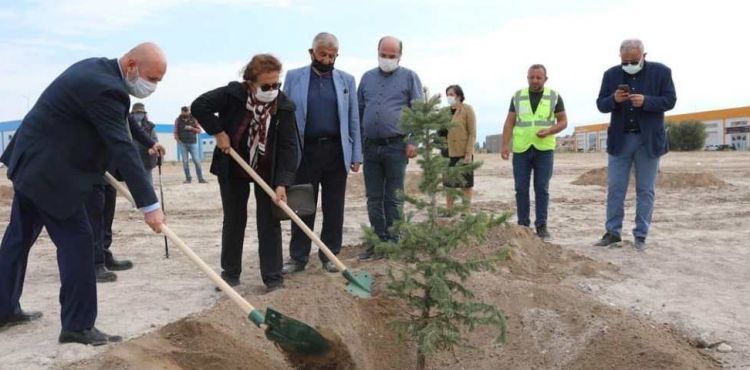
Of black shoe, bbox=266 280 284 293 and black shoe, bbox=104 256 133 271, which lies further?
black shoe, bbox=104 256 133 271

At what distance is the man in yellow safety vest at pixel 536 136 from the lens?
708 cm

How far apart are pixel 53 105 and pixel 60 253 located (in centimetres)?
84

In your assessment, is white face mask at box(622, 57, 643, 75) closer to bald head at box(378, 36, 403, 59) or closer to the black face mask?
bald head at box(378, 36, 403, 59)

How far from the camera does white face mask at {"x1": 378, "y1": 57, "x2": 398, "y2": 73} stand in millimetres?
5758

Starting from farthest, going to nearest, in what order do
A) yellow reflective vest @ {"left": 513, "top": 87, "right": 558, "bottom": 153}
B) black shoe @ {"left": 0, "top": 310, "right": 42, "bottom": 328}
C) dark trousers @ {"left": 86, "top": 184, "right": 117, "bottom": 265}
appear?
yellow reflective vest @ {"left": 513, "top": 87, "right": 558, "bottom": 153}
dark trousers @ {"left": 86, "top": 184, "right": 117, "bottom": 265}
black shoe @ {"left": 0, "top": 310, "right": 42, "bottom": 328}

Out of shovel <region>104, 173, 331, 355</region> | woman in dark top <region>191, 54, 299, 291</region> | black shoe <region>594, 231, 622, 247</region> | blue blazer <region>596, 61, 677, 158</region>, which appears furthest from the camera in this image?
black shoe <region>594, 231, 622, 247</region>

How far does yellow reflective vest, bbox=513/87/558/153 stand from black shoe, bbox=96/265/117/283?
13.8 feet

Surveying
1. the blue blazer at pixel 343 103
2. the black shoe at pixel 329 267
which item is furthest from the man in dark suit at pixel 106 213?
the black shoe at pixel 329 267

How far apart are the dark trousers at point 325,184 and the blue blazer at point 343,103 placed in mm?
97

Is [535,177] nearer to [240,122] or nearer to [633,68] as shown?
[633,68]

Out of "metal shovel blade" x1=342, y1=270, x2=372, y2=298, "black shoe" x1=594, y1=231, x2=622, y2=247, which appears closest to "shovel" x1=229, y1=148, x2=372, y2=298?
"metal shovel blade" x1=342, y1=270, x2=372, y2=298

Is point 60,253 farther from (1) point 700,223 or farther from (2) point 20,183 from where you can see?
(1) point 700,223

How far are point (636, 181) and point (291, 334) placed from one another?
4.53 meters

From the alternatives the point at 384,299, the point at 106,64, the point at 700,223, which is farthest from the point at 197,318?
the point at 700,223
